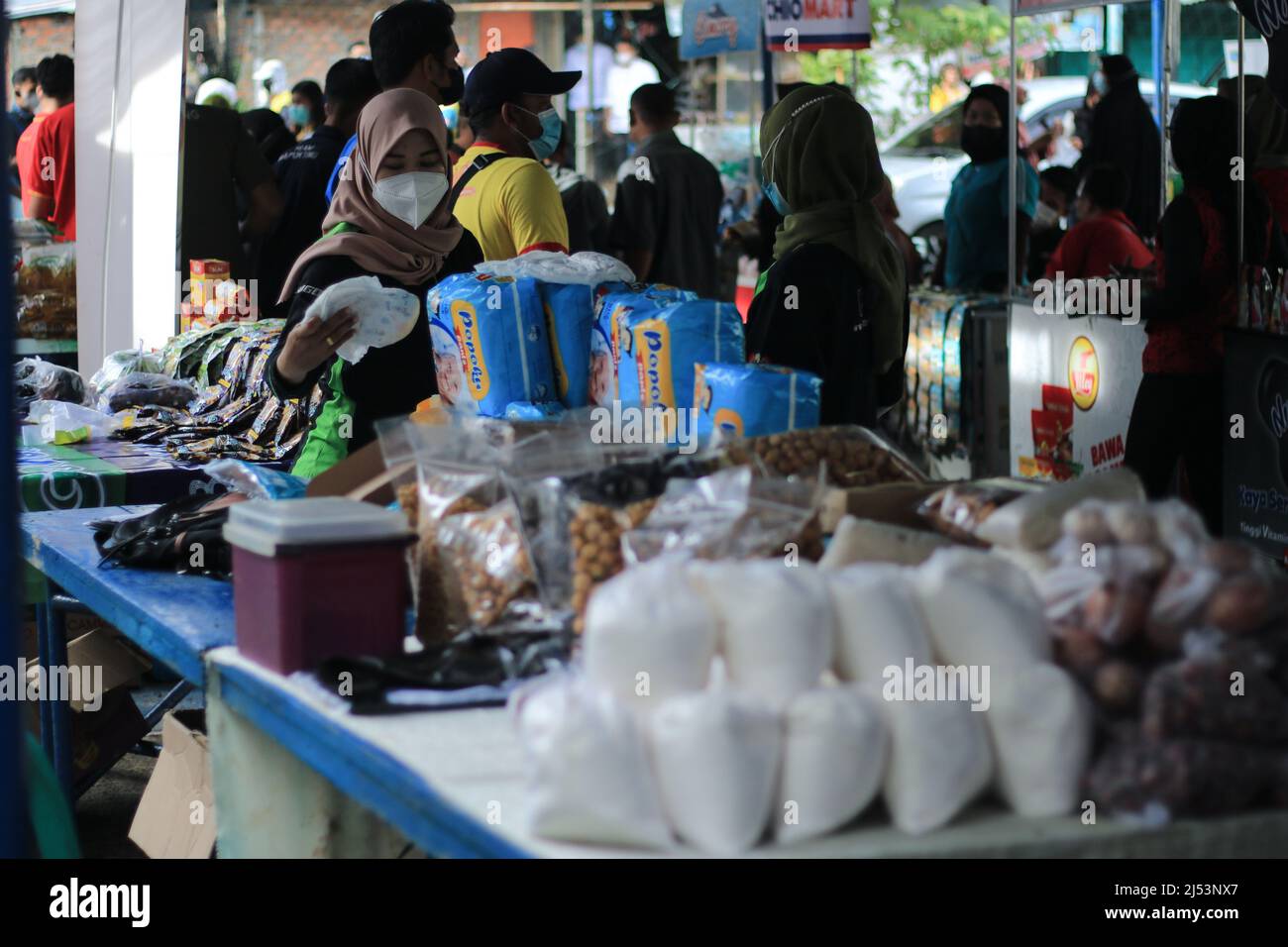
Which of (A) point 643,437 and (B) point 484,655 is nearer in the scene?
(B) point 484,655

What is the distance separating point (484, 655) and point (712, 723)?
1.84ft

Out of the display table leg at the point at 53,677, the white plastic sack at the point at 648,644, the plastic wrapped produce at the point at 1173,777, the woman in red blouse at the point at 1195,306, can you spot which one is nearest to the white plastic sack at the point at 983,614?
the plastic wrapped produce at the point at 1173,777

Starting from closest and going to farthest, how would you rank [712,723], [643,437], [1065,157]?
[712,723]
[643,437]
[1065,157]

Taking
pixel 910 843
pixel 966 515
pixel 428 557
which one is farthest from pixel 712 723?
pixel 428 557

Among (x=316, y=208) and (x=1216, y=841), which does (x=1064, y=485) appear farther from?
(x=316, y=208)

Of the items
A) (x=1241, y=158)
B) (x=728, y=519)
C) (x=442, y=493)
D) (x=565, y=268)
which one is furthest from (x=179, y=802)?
(x=1241, y=158)

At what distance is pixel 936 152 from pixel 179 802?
10.5 meters

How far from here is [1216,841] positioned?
151 cm

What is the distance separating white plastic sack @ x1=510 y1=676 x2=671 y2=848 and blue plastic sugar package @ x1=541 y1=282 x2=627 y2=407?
1.62 meters

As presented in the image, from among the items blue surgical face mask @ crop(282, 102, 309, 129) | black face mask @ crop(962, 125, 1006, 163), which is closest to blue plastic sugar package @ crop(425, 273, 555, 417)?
black face mask @ crop(962, 125, 1006, 163)

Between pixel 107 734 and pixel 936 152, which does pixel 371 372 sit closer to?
pixel 107 734

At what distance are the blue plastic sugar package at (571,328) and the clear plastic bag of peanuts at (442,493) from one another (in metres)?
0.76

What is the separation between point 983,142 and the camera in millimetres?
7949
